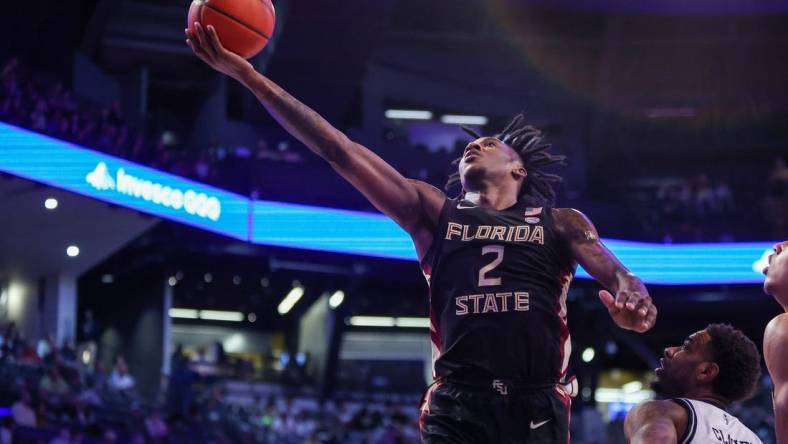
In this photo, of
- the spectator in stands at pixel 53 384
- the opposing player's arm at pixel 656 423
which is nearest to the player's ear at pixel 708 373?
the opposing player's arm at pixel 656 423

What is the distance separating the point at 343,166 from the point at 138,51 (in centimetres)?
2087

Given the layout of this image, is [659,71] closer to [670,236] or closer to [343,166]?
[670,236]

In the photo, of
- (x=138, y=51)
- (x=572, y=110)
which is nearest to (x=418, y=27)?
(x=572, y=110)

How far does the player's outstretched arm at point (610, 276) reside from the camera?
3.30 m

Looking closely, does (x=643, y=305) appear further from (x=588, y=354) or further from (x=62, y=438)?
(x=588, y=354)

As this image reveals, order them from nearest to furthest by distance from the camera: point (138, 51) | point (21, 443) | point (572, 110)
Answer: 1. point (21, 443)
2. point (138, 51)
3. point (572, 110)

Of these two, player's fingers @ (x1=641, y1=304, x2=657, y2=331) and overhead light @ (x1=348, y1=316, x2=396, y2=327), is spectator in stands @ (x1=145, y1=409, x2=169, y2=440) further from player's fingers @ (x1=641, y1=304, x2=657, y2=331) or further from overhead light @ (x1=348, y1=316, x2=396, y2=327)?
player's fingers @ (x1=641, y1=304, x2=657, y2=331)

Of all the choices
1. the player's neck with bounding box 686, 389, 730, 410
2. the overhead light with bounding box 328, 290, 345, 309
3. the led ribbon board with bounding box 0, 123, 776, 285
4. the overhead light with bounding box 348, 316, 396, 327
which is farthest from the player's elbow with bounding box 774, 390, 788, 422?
the overhead light with bounding box 348, 316, 396, 327

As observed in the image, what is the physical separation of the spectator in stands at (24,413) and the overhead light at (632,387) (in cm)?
2138

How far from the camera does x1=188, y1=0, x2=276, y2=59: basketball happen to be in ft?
12.9

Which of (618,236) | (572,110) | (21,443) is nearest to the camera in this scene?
(21,443)

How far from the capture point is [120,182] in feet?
55.5

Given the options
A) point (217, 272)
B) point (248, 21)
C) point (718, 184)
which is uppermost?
point (718, 184)

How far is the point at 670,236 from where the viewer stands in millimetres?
22531
